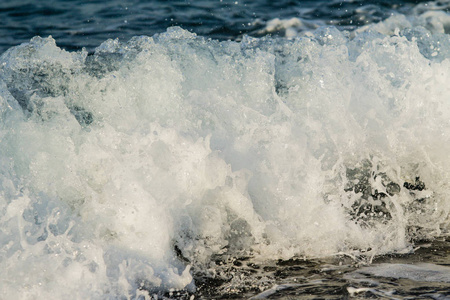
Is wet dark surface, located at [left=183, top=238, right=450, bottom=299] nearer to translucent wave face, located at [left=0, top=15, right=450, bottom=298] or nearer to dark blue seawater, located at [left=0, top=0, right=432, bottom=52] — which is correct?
translucent wave face, located at [left=0, top=15, right=450, bottom=298]

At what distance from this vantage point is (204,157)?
3406 mm

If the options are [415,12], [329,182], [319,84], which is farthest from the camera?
[415,12]

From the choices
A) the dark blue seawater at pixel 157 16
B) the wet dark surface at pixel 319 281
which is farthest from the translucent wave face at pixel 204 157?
the dark blue seawater at pixel 157 16

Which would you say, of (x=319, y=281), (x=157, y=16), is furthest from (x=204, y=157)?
(x=157, y=16)

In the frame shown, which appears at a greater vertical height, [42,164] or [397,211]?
[42,164]

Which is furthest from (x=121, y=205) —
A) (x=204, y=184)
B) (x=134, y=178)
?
(x=204, y=184)

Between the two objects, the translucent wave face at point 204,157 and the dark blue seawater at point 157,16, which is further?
the dark blue seawater at point 157,16

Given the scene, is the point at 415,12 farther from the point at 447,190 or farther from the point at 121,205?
the point at 121,205

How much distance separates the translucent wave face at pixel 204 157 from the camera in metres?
3.06

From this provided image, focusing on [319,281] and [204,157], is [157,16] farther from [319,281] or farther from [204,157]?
[319,281]

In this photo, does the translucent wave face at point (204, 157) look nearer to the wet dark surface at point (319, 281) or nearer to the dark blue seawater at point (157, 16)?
the wet dark surface at point (319, 281)

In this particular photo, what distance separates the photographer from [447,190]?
12.9 feet

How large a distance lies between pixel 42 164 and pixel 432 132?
8.72 ft

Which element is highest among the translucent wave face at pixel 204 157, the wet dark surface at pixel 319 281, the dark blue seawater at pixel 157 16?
the dark blue seawater at pixel 157 16
